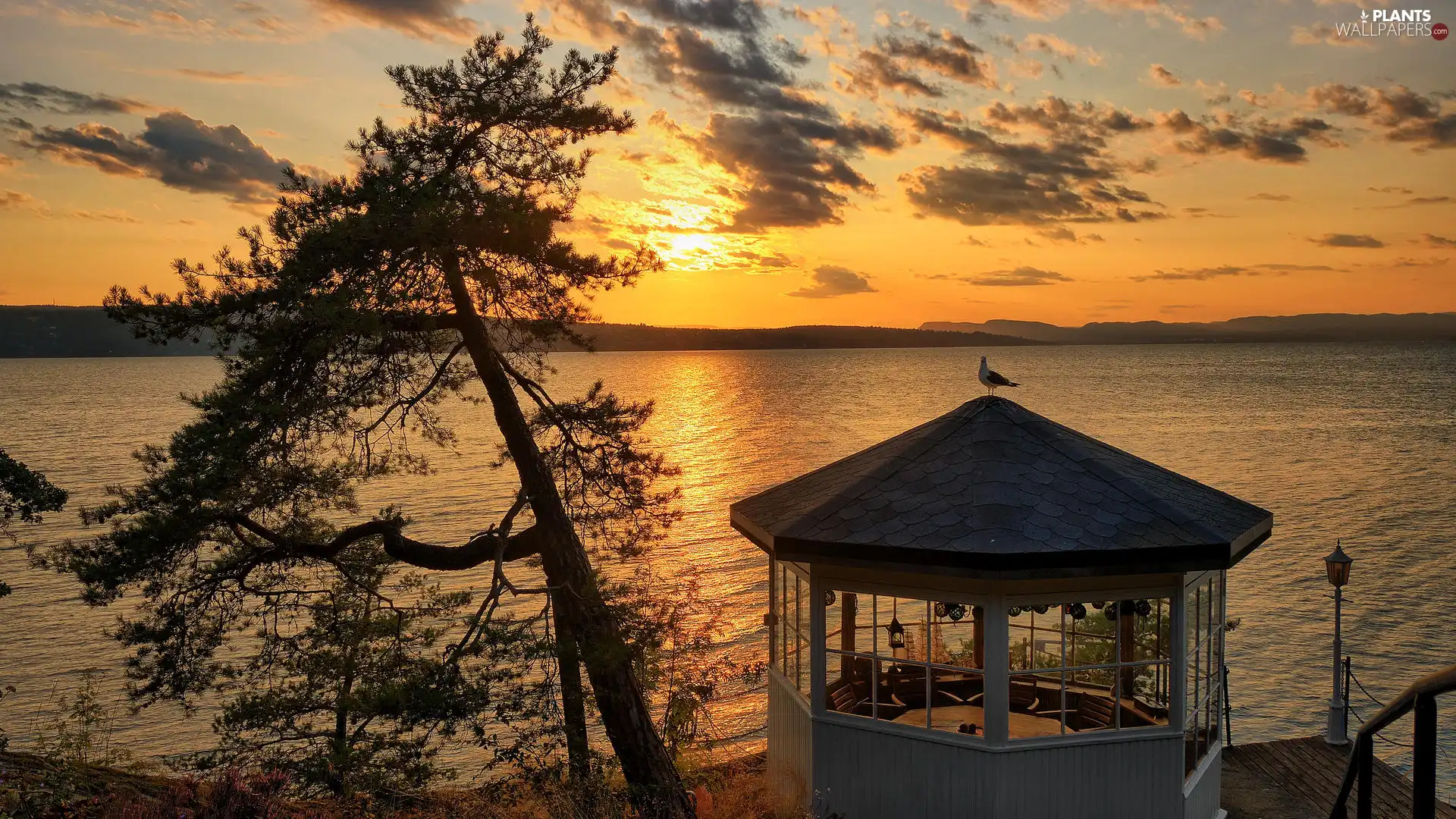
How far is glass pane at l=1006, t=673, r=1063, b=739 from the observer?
35.9 feet

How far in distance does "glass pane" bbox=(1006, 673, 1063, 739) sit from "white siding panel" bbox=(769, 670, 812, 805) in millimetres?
2319

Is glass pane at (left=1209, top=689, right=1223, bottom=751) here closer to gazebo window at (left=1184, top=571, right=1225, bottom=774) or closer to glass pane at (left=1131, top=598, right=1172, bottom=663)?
gazebo window at (left=1184, top=571, right=1225, bottom=774)

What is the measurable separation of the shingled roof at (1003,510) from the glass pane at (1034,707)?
8.24 ft

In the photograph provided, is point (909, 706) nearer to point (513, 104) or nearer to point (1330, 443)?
point (513, 104)

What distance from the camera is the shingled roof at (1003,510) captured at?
8.45 meters

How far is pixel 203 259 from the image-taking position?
9.32 meters

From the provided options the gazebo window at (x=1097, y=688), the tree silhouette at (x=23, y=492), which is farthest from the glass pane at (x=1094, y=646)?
the tree silhouette at (x=23, y=492)

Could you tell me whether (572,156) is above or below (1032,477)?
above

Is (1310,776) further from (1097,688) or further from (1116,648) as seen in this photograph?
(1116,648)

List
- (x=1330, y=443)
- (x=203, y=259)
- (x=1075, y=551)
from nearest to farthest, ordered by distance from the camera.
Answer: (x=1075, y=551) < (x=203, y=259) < (x=1330, y=443)

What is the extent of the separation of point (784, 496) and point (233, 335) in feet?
19.2

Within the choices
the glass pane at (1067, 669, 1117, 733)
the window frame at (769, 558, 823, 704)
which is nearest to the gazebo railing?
the window frame at (769, 558, 823, 704)

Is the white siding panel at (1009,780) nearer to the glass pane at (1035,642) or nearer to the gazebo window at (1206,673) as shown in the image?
the gazebo window at (1206,673)

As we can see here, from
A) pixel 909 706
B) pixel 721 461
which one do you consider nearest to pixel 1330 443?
pixel 721 461
